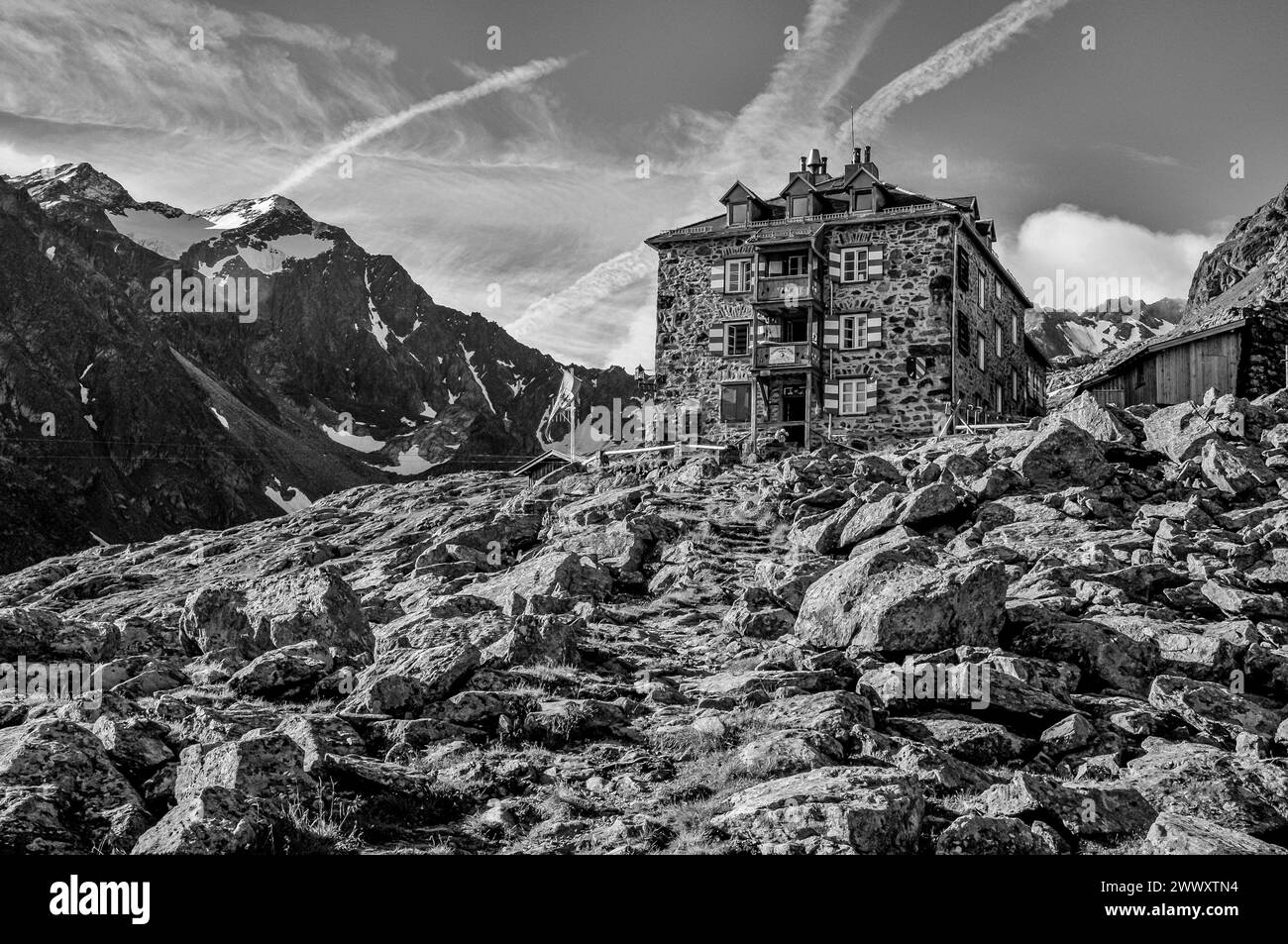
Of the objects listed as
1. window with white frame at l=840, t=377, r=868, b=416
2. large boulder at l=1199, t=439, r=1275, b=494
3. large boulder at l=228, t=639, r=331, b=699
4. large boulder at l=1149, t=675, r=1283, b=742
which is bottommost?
large boulder at l=1149, t=675, r=1283, b=742

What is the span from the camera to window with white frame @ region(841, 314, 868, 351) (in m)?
56.0

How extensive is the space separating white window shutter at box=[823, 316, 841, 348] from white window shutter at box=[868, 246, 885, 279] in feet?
8.90

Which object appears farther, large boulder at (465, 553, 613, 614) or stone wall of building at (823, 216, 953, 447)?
stone wall of building at (823, 216, 953, 447)

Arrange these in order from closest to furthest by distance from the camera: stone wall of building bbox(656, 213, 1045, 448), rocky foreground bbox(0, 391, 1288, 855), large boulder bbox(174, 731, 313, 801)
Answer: rocky foreground bbox(0, 391, 1288, 855)
large boulder bbox(174, 731, 313, 801)
stone wall of building bbox(656, 213, 1045, 448)

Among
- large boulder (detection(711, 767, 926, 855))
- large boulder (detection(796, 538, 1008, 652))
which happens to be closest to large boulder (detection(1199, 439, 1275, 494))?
large boulder (detection(796, 538, 1008, 652))

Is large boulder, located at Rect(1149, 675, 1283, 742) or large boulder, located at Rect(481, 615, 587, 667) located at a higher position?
large boulder, located at Rect(481, 615, 587, 667)

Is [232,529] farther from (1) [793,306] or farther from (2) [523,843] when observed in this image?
(2) [523,843]

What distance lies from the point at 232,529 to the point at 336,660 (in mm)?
34919

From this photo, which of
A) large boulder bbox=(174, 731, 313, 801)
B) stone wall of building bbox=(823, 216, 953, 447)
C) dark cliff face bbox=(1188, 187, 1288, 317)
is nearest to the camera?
large boulder bbox=(174, 731, 313, 801)

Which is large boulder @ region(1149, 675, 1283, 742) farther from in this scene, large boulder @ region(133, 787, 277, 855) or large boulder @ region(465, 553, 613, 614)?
large boulder @ region(133, 787, 277, 855)

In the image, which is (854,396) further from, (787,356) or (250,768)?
(250,768)

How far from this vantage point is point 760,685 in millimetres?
17000
